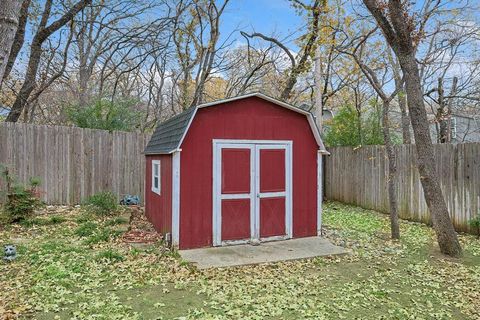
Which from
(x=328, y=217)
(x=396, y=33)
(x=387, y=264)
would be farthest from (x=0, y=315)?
(x=328, y=217)

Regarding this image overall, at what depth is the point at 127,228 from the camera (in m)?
7.10

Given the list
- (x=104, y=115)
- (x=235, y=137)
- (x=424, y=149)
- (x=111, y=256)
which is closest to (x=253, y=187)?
(x=235, y=137)

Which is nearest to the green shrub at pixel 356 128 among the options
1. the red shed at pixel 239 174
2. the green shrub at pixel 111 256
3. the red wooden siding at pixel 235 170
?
the red shed at pixel 239 174

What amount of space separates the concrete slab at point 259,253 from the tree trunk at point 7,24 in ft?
11.7

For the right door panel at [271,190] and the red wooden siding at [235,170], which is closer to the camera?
the red wooden siding at [235,170]

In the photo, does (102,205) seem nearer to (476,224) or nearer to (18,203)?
(18,203)

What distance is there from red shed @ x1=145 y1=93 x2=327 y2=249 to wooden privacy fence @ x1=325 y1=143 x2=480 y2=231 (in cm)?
303

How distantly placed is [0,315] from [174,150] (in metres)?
3.16

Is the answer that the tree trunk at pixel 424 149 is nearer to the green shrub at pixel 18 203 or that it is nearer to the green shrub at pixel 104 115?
the green shrub at pixel 18 203

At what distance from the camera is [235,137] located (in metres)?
6.23

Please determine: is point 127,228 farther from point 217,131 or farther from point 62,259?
point 217,131

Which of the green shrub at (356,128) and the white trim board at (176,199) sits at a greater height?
the green shrub at (356,128)

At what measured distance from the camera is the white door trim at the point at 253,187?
6.07m

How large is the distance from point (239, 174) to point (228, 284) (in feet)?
7.51
